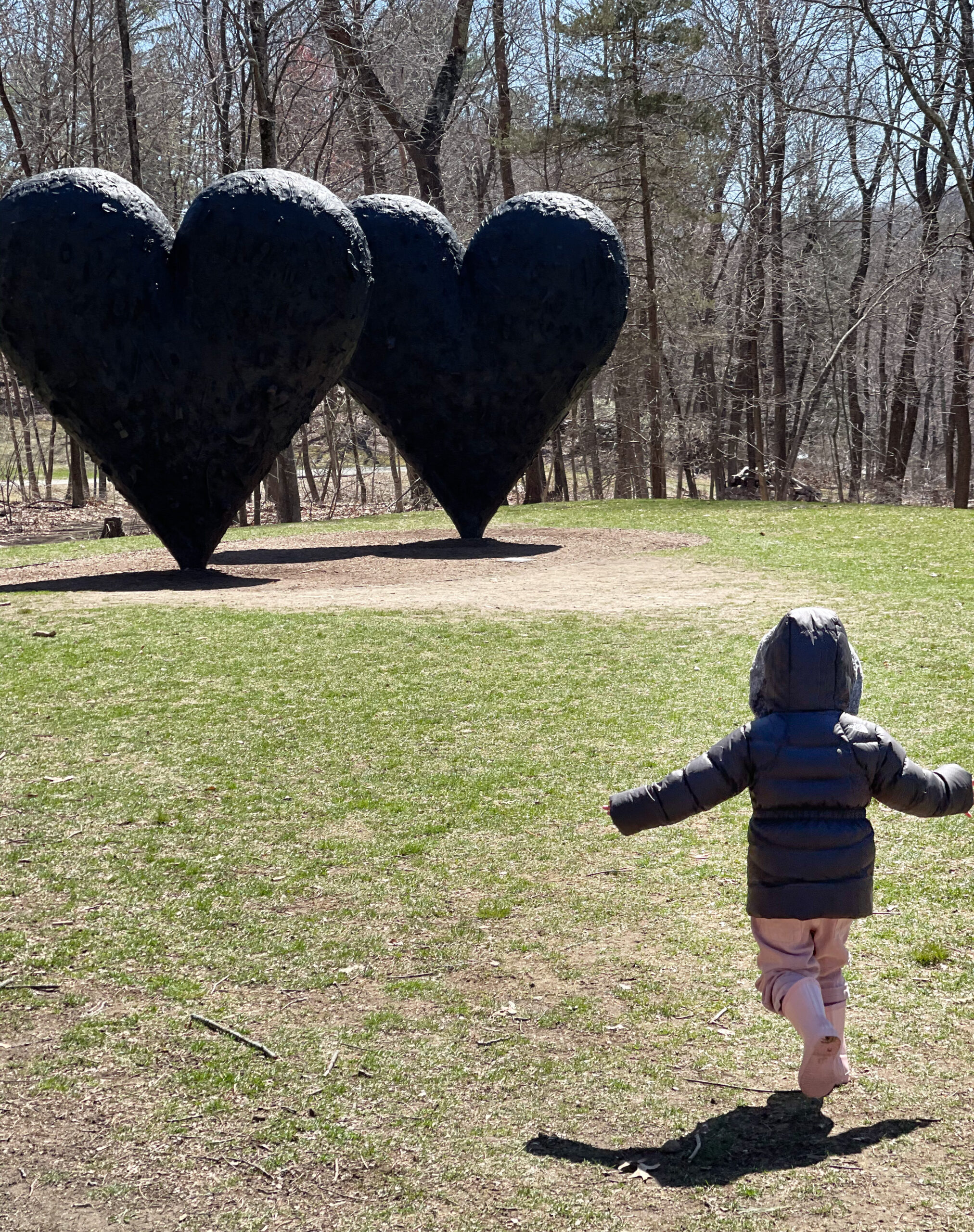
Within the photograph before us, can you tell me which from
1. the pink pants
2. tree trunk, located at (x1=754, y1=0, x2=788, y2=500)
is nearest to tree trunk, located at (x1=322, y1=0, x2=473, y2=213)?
tree trunk, located at (x1=754, y1=0, x2=788, y2=500)

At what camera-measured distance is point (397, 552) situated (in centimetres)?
1326

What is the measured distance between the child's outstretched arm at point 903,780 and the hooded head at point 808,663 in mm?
100

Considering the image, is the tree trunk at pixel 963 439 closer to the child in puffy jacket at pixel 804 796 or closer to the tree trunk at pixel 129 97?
the tree trunk at pixel 129 97

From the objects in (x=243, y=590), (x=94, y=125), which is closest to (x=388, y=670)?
(x=243, y=590)

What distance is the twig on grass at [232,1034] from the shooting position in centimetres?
338

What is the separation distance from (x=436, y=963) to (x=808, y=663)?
1.67m

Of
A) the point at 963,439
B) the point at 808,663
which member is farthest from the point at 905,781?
the point at 963,439

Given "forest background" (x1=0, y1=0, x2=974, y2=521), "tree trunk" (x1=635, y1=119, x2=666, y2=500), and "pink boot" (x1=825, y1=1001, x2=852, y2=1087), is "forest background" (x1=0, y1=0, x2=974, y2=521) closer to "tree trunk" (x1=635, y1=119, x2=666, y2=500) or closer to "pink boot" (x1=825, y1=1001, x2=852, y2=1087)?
"tree trunk" (x1=635, y1=119, x2=666, y2=500)

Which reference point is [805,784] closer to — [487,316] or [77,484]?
[487,316]

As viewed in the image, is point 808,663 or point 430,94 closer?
point 808,663

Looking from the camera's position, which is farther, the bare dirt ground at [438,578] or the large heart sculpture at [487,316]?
the large heart sculpture at [487,316]

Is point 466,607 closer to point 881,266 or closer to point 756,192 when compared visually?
point 756,192

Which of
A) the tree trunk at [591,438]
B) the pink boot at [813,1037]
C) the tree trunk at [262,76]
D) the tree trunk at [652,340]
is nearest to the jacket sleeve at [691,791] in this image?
the pink boot at [813,1037]

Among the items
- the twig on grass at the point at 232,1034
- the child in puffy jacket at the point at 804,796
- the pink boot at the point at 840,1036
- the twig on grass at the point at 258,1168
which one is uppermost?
the child in puffy jacket at the point at 804,796
